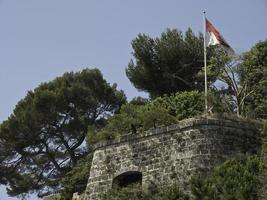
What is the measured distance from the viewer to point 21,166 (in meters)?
30.4

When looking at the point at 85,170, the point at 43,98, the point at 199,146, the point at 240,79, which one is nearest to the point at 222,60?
the point at 240,79

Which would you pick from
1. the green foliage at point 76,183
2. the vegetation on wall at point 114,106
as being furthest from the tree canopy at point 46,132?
the green foliage at point 76,183

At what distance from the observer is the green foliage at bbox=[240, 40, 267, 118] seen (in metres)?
20.2

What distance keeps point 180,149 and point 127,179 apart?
2.19m

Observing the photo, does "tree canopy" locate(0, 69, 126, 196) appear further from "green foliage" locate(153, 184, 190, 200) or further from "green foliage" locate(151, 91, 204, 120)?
"green foliage" locate(153, 184, 190, 200)

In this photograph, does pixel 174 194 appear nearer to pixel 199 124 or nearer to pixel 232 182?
pixel 232 182

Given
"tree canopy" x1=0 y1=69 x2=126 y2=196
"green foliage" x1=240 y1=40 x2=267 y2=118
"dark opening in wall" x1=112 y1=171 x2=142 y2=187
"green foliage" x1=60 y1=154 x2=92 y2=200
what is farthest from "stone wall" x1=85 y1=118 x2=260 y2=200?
"tree canopy" x1=0 y1=69 x2=126 y2=196

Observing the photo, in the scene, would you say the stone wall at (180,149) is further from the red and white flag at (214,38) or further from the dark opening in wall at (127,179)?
the red and white flag at (214,38)

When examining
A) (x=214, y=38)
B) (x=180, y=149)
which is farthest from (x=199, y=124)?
(x=214, y=38)

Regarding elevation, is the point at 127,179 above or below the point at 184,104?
below

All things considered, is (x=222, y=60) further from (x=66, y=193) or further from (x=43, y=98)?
(x=43, y=98)

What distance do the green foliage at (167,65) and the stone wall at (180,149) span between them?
31.5 ft

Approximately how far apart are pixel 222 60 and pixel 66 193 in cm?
794

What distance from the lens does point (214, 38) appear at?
19734 millimetres
